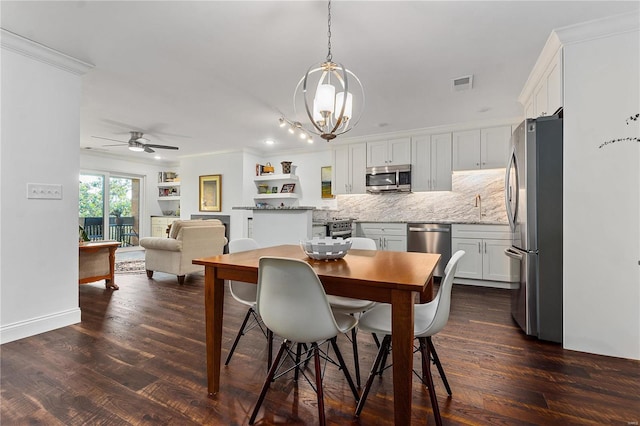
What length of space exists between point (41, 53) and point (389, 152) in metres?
4.44

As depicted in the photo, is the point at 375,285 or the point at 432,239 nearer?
the point at 375,285

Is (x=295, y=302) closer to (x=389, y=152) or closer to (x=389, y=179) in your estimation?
(x=389, y=179)

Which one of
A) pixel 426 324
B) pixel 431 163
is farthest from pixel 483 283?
pixel 426 324

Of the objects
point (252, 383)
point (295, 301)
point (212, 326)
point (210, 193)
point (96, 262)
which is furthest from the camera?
point (210, 193)

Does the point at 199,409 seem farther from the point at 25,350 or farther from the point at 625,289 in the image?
the point at 625,289

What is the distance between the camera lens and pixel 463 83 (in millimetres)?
3277

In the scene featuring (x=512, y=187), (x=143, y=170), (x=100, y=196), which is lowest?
(x=512, y=187)

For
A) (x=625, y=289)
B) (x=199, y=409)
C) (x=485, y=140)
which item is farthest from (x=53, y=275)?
(x=485, y=140)

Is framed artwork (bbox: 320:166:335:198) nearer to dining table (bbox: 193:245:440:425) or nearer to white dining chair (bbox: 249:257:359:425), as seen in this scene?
dining table (bbox: 193:245:440:425)

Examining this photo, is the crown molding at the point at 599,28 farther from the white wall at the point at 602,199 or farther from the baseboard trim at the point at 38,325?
the baseboard trim at the point at 38,325

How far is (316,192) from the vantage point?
652 cm

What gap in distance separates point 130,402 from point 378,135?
481 cm

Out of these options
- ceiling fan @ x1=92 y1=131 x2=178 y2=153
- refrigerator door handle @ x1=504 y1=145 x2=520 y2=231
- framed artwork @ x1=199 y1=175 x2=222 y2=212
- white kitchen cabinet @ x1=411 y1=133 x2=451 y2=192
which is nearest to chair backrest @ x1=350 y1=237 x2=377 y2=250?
refrigerator door handle @ x1=504 y1=145 x2=520 y2=231

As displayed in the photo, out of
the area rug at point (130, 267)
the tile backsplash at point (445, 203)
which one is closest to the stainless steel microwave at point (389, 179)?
the tile backsplash at point (445, 203)
